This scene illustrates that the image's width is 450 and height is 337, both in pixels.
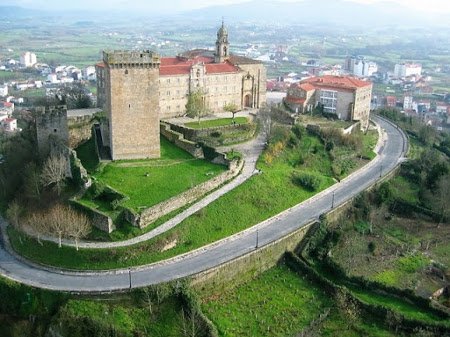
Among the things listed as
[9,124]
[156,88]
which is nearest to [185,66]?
[156,88]

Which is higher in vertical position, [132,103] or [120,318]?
[132,103]

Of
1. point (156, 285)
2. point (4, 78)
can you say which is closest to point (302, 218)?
point (156, 285)

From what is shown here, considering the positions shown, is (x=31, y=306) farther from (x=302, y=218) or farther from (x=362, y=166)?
(x=362, y=166)

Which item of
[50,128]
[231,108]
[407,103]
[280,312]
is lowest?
[407,103]

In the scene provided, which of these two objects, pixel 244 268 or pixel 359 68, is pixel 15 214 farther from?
pixel 359 68

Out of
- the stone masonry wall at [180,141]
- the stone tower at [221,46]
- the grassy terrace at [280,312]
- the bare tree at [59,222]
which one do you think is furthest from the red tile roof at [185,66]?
the grassy terrace at [280,312]

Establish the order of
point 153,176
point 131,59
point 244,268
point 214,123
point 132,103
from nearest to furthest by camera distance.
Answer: point 244,268, point 153,176, point 131,59, point 132,103, point 214,123
